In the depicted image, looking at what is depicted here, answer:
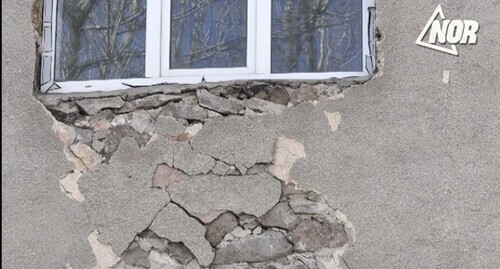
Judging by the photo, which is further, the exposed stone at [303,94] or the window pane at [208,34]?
the window pane at [208,34]

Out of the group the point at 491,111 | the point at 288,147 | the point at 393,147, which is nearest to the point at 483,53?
the point at 491,111

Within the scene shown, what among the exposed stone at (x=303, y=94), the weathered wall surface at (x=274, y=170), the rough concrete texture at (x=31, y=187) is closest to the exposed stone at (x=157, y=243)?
the weathered wall surface at (x=274, y=170)

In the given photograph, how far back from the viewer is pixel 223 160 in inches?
134

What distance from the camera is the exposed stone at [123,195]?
342 cm

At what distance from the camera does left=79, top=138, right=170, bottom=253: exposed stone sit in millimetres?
3418

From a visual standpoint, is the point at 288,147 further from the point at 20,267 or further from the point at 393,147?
the point at 20,267

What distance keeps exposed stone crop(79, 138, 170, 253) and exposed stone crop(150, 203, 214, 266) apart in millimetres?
45

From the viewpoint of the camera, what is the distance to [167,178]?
11.3 ft

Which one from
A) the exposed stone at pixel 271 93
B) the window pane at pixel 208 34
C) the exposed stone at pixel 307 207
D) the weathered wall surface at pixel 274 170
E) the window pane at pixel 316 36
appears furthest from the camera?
the window pane at pixel 208 34

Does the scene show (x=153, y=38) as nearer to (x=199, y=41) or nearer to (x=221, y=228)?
(x=199, y=41)

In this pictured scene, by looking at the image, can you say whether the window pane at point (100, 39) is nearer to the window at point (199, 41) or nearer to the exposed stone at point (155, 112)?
the window at point (199, 41)

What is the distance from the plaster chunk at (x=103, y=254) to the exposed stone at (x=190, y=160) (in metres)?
0.49

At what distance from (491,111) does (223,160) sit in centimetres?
120

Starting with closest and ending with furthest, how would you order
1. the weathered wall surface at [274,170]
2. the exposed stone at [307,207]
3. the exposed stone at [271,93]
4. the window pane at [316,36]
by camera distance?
the weathered wall surface at [274,170] < the exposed stone at [307,207] < the exposed stone at [271,93] < the window pane at [316,36]
